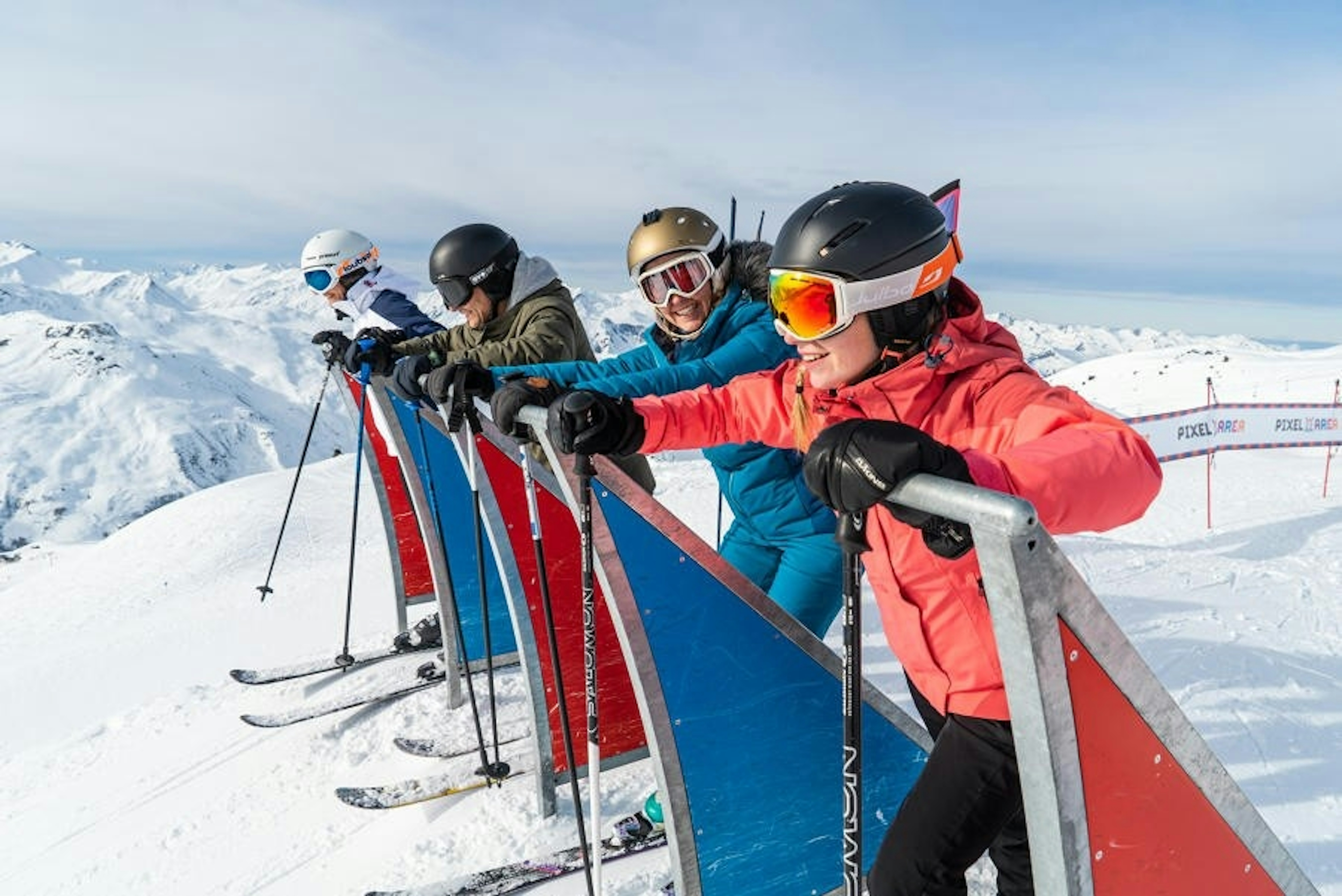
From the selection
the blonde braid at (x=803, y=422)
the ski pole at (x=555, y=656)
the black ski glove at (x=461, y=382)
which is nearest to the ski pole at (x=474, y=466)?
the black ski glove at (x=461, y=382)

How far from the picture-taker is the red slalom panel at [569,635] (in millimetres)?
3988

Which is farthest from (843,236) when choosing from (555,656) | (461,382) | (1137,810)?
(555,656)

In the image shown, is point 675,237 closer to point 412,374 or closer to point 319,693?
point 412,374

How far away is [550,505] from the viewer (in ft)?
13.0

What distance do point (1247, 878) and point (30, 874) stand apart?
541 centimetres

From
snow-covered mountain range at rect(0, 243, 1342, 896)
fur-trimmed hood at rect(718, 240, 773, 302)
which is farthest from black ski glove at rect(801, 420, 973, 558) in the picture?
snow-covered mountain range at rect(0, 243, 1342, 896)

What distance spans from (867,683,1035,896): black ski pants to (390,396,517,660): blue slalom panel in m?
3.12

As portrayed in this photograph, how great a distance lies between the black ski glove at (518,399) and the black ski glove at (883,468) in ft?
4.96

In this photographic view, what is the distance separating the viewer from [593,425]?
252 centimetres

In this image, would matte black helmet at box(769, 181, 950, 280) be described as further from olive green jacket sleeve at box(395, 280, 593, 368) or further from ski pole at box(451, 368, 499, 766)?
olive green jacket sleeve at box(395, 280, 593, 368)

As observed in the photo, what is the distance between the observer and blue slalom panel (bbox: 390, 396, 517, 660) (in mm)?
4941

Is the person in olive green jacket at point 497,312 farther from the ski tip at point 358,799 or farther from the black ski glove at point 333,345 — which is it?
the ski tip at point 358,799

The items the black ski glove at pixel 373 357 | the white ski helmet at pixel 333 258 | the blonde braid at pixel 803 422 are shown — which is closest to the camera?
the blonde braid at pixel 803 422

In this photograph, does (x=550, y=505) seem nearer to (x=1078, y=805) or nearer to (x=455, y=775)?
(x=455, y=775)
